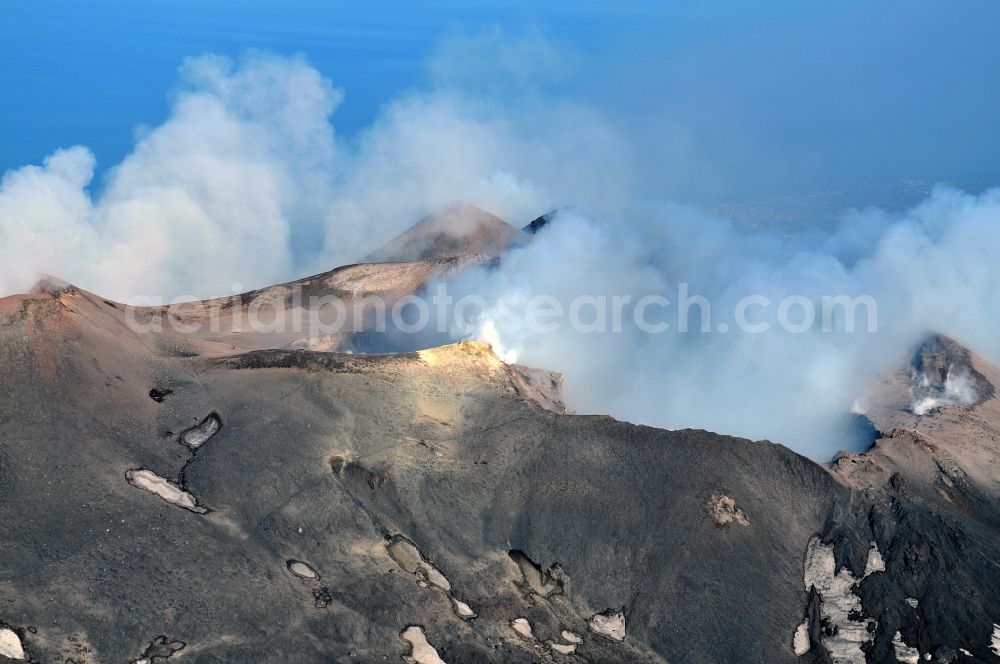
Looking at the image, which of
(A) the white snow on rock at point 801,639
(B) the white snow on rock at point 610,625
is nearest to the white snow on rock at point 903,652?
(A) the white snow on rock at point 801,639

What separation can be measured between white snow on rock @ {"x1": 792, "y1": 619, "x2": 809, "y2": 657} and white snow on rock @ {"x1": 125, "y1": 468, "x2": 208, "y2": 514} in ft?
79.7

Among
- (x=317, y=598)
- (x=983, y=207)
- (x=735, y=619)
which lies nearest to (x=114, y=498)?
(x=317, y=598)

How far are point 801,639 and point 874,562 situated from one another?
6329 millimetres

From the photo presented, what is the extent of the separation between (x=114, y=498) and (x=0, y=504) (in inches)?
159

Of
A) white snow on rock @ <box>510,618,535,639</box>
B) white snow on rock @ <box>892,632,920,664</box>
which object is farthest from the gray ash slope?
white snow on rock @ <box>510,618,535,639</box>

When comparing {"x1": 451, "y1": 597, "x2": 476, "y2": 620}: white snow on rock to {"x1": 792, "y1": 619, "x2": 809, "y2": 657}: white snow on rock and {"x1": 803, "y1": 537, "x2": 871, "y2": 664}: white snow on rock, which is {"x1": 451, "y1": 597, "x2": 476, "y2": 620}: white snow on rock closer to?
{"x1": 792, "y1": 619, "x2": 809, "y2": 657}: white snow on rock

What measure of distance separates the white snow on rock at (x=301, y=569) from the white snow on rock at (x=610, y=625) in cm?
1109

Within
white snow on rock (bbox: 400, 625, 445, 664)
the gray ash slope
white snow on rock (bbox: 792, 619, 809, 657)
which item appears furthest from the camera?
white snow on rock (bbox: 792, 619, 809, 657)

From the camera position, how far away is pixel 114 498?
3728cm

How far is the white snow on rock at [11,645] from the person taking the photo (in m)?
30.1

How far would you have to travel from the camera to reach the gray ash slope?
3397 cm

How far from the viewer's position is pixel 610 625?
120 ft

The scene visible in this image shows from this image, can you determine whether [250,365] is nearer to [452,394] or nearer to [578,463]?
[452,394]

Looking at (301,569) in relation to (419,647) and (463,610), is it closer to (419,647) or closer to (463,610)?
(419,647)
